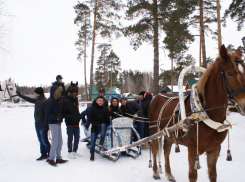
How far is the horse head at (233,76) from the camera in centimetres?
210

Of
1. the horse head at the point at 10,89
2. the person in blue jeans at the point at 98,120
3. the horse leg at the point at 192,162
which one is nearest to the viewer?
the horse leg at the point at 192,162

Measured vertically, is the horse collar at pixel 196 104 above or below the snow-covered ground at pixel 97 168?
above

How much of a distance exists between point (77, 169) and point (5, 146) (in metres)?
3.57

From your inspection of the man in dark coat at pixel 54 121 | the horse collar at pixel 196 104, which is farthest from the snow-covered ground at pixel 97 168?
the horse collar at pixel 196 104

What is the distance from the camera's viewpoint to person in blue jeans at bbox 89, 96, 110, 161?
5.21 metres

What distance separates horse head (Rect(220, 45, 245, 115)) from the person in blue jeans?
11.9 feet

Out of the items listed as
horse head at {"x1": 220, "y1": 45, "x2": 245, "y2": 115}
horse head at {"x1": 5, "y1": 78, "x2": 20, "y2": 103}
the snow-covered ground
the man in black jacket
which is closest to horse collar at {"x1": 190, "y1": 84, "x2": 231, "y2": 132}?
horse head at {"x1": 220, "y1": 45, "x2": 245, "y2": 115}

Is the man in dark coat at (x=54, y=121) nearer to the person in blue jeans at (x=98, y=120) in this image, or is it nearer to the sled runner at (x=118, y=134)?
the person in blue jeans at (x=98, y=120)

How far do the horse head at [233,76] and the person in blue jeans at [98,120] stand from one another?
143 inches

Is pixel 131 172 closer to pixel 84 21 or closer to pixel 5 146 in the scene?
pixel 5 146

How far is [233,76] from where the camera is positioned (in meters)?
2.21

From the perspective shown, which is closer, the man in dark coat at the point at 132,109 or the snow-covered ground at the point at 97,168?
the snow-covered ground at the point at 97,168

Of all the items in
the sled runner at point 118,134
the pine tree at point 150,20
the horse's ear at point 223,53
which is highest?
the pine tree at point 150,20

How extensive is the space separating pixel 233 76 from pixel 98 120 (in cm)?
391
